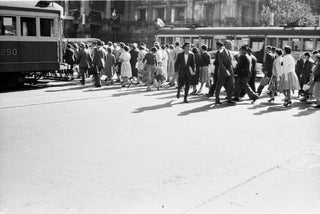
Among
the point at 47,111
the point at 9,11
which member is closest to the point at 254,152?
the point at 47,111

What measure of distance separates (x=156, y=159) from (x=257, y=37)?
2225cm

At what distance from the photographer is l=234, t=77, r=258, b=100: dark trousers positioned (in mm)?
13664

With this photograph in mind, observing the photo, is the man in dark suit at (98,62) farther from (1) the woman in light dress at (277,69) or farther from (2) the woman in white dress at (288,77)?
(2) the woman in white dress at (288,77)

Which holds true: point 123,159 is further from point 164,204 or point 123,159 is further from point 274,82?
point 274,82

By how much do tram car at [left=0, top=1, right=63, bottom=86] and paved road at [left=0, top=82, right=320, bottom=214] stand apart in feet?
13.9

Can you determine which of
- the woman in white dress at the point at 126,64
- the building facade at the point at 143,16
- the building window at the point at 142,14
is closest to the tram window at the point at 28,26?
the woman in white dress at the point at 126,64

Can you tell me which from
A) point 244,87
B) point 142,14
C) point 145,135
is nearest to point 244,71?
point 244,87

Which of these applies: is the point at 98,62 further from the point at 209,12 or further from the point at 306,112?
the point at 209,12

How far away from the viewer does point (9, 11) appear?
15766mm

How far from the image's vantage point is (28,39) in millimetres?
16531

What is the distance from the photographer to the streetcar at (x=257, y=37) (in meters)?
25.3

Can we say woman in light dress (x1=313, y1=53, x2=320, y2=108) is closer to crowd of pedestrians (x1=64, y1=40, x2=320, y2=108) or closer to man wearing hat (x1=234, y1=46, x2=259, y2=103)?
crowd of pedestrians (x1=64, y1=40, x2=320, y2=108)

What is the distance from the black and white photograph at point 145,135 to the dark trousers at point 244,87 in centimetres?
4

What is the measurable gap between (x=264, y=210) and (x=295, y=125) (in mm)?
5737
